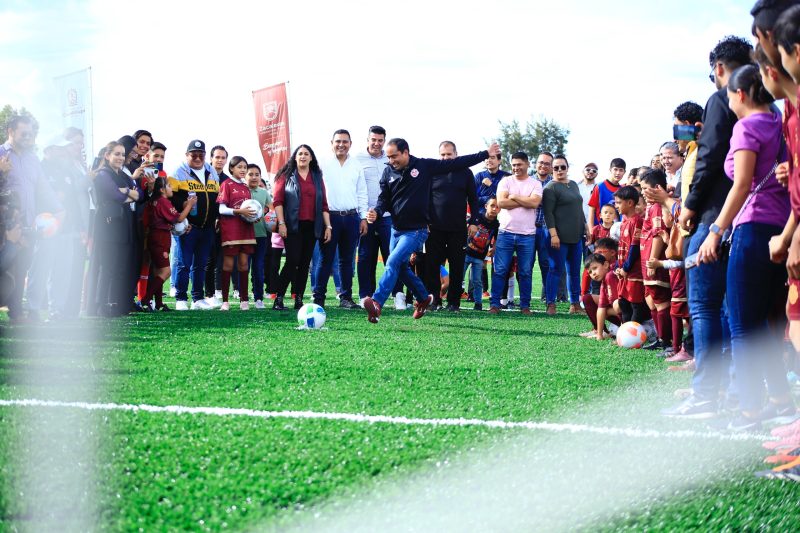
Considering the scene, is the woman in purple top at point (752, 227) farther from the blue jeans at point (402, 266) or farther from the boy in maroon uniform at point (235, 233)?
the boy in maroon uniform at point (235, 233)

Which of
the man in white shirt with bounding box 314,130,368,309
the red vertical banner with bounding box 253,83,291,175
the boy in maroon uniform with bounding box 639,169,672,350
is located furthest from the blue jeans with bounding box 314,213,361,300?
the red vertical banner with bounding box 253,83,291,175

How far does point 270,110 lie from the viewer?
1994cm

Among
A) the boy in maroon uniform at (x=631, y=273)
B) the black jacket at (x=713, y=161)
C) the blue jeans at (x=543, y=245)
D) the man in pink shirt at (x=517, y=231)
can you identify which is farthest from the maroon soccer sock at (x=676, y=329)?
the blue jeans at (x=543, y=245)

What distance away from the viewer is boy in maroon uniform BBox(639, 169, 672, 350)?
749 centimetres

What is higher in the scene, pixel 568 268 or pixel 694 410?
pixel 568 268

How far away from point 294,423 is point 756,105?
2619 mm

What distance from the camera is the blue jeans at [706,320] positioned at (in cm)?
469

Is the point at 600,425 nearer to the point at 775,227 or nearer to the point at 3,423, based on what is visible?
the point at 775,227

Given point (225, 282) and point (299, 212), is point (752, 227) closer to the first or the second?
point (299, 212)

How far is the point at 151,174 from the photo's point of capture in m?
10.5

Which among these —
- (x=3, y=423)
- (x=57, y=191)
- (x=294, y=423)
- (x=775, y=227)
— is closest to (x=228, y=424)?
(x=294, y=423)

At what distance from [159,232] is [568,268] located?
216 inches

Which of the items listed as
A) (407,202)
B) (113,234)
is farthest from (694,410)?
(113,234)

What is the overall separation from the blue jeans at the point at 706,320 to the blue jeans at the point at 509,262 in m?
6.85
